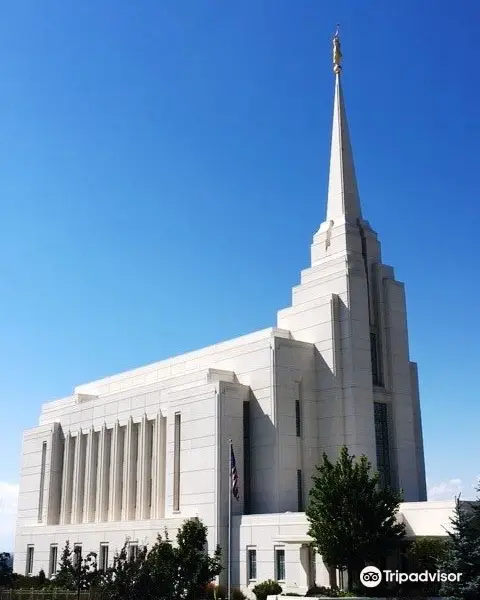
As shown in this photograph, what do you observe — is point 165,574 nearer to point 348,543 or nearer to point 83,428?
point 348,543

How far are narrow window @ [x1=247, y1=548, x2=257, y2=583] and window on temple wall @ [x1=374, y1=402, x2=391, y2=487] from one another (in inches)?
383

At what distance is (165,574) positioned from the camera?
103 ft

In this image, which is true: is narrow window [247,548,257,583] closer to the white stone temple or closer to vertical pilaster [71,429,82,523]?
the white stone temple

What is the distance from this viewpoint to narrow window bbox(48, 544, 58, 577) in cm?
5693

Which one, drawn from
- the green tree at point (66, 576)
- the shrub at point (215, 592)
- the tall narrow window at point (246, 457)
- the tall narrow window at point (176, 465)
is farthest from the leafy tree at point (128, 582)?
the tall narrow window at point (176, 465)

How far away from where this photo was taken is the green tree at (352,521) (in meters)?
36.1

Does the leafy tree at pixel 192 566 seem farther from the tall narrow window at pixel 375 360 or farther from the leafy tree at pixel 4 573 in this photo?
the tall narrow window at pixel 375 360

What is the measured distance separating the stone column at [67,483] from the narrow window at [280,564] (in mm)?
24377

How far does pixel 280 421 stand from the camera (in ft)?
154

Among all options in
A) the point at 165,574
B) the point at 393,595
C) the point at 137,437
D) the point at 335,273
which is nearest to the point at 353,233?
the point at 335,273

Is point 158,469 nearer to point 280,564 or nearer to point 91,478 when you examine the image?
point 91,478

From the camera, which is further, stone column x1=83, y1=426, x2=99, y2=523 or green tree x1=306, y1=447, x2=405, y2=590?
stone column x1=83, y1=426, x2=99, y2=523

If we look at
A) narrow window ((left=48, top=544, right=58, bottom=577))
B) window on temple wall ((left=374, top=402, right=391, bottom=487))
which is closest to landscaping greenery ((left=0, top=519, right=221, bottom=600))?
window on temple wall ((left=374, top=402, right=391, bottom=487))

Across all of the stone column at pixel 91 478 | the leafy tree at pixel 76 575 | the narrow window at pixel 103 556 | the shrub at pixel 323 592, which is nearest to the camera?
the leafy tree at pixel 76 575
